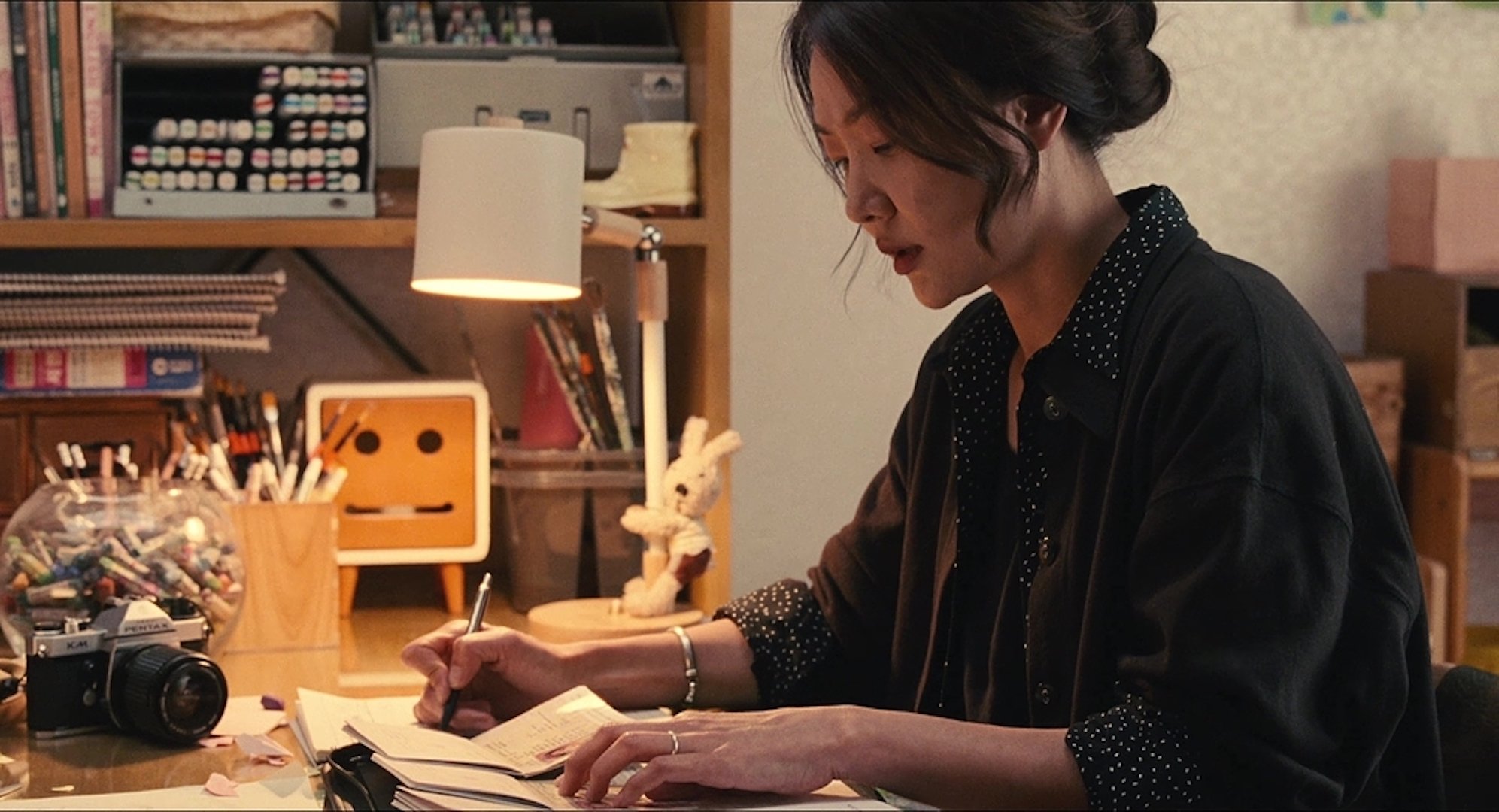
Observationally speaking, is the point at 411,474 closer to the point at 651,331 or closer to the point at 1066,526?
the point at 651,331

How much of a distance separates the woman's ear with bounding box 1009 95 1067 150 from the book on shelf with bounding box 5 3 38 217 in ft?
3.75

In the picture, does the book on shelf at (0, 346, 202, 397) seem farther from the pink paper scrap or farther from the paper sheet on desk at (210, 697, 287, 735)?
the pink paper scrap

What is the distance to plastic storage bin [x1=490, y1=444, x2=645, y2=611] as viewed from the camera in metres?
2.03

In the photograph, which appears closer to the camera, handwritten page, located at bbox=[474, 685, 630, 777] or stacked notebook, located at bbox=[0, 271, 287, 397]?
handwritten page, located at bbox=[474, 685, 630, 777]

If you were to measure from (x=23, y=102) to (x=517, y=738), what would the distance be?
1.01m

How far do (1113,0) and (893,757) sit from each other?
57 cm

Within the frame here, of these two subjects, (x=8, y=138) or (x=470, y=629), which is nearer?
(x=470, y=629)

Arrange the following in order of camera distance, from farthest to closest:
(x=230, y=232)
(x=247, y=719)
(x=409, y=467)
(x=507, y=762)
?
(x=409, y=467)
(x=230, y=232)
(x=247, y=719)
(x=507, y=762)

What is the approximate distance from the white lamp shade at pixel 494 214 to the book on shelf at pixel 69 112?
1.53ft

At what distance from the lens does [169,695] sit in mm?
1319

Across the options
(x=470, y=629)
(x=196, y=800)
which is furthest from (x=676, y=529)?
(x=196, y=800)

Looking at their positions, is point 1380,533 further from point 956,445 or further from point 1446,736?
point 956,445

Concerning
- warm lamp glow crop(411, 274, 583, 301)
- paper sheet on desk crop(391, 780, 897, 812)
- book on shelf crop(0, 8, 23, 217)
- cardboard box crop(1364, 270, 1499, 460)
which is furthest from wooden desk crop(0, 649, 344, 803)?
cardboard box crop(1364, 270, 1499, 460)

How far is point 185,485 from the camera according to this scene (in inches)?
65.9
